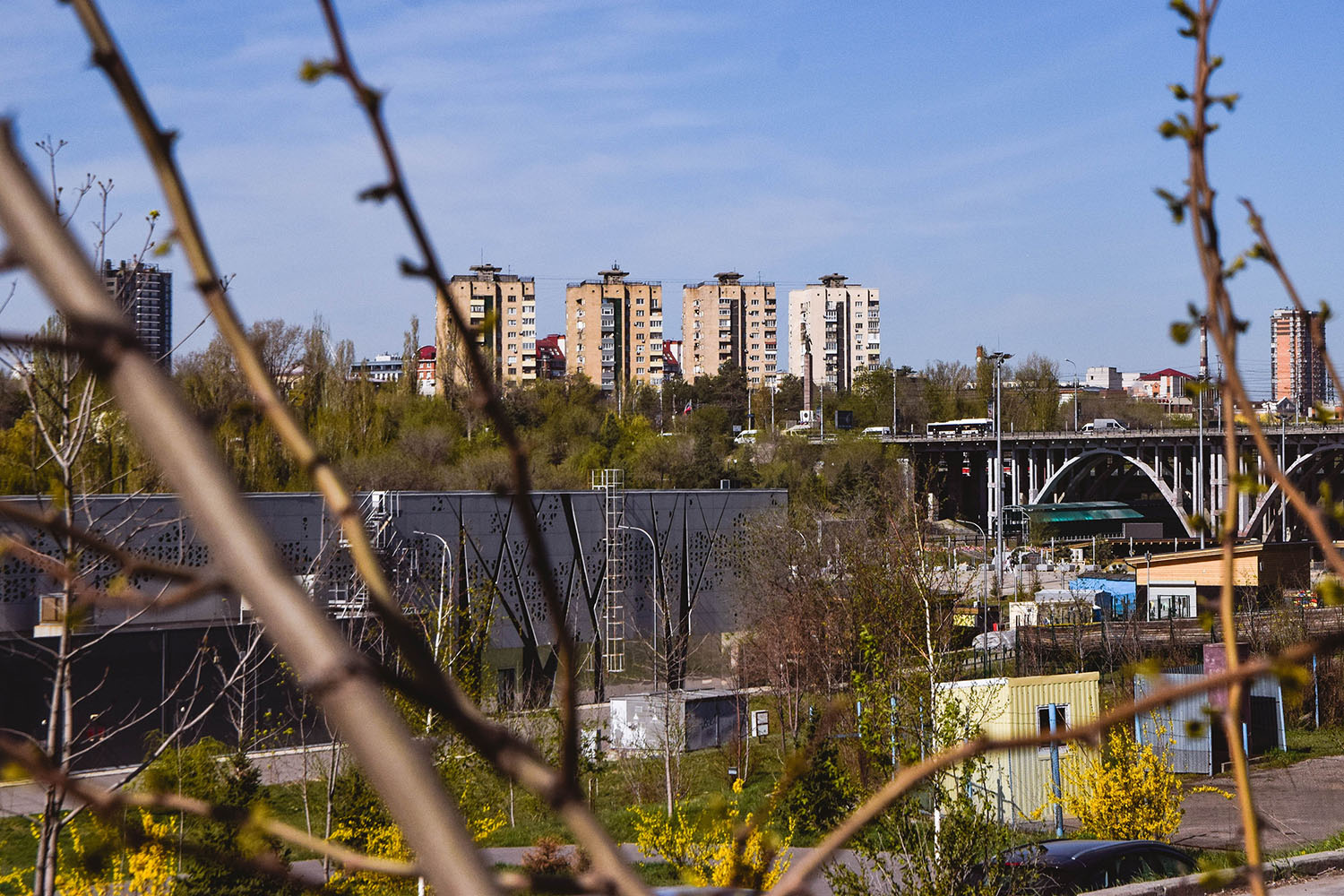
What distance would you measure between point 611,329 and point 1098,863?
296ft

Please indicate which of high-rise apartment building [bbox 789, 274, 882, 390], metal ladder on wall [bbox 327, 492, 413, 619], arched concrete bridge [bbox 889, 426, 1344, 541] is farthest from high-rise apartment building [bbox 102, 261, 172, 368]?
high-rise apartment building [bbox 789, 274, 882, 390]

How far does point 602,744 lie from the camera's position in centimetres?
1878

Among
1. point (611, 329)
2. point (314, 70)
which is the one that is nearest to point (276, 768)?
point (314, 70)

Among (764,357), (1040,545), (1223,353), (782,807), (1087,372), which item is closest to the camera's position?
(1223,353)

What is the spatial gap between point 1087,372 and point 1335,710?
429 ft

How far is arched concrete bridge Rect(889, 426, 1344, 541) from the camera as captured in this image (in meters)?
45.6

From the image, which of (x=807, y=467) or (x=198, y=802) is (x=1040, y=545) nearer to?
(x=807, y=467)

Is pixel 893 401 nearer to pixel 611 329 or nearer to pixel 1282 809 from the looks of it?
pixel 611 329

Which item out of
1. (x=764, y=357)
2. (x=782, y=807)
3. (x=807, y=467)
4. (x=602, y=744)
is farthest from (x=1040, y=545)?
(x=764, y=357)

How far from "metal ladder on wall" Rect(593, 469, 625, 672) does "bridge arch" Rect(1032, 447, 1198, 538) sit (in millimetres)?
27578

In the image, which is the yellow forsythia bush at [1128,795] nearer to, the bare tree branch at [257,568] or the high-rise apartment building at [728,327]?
the bare tree branch at [257,568]

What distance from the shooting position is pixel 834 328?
106 metres

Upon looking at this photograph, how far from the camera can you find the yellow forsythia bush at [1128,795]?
1138 centimetres

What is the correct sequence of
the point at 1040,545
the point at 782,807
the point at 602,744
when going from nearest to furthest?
the point at 782,807 < the point at 602,744 < the point at 1040,545
